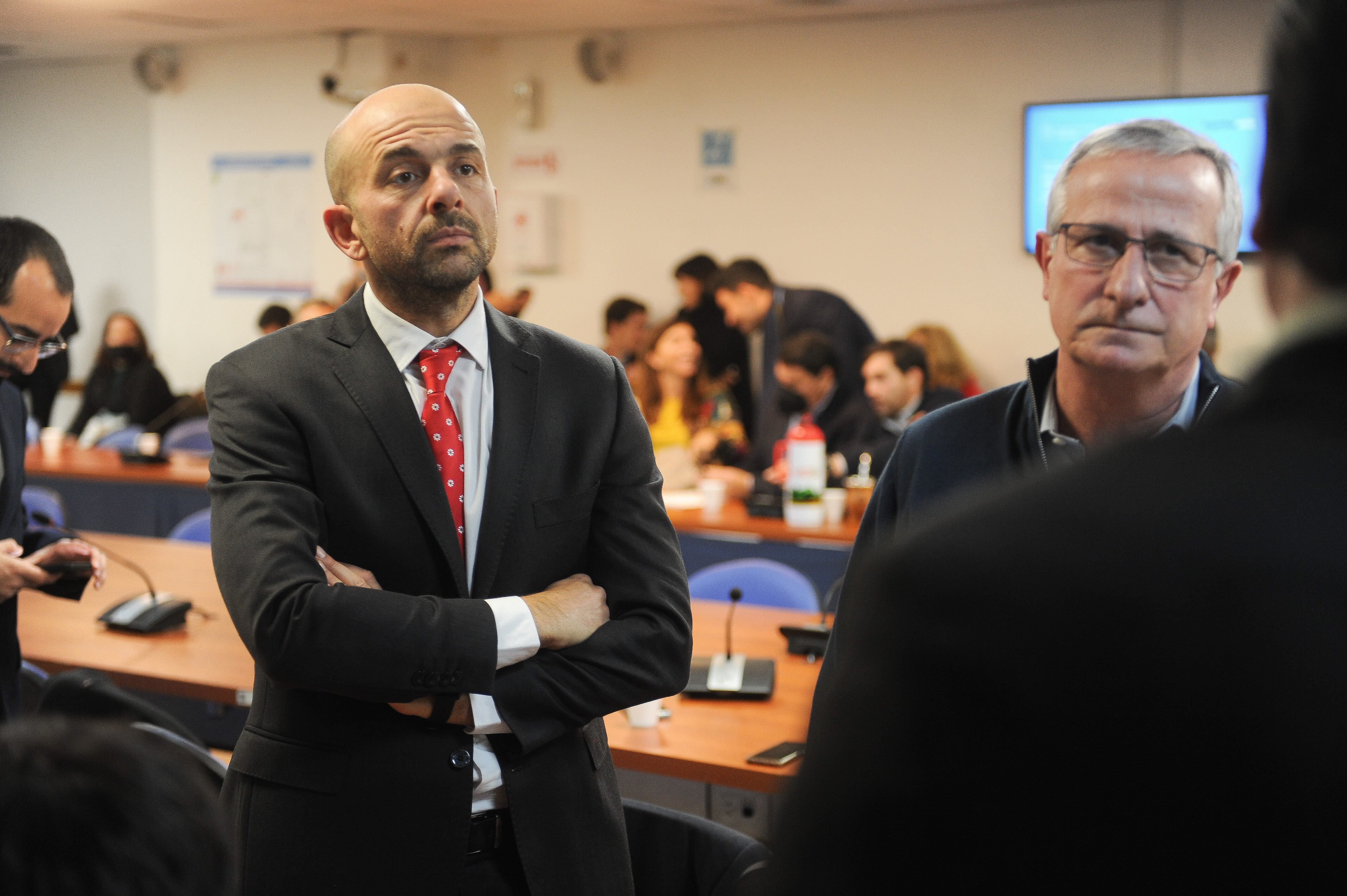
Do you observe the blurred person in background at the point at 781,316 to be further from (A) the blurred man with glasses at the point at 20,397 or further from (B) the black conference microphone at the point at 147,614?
(A) the blurred man with glasses at the point at 20,397

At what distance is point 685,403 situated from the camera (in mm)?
6559

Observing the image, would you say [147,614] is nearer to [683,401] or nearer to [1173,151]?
[1173,151]

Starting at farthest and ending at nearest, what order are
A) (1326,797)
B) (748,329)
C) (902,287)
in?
(902,287), (748,329), (1326,797)

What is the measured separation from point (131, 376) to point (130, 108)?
2.10 m

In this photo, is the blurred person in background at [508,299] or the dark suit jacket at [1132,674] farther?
the blurred person in background at [508,299]

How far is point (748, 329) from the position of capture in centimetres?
715

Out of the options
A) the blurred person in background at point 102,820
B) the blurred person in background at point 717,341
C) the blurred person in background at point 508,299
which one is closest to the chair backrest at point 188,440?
the blurred person in background at point 508,299

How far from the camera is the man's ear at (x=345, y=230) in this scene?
1.66 meters

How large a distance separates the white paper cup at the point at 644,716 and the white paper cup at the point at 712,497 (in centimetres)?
261

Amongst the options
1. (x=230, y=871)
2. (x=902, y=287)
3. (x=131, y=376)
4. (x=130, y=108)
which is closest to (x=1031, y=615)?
(x=230, y=871)

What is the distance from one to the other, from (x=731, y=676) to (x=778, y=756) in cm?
48

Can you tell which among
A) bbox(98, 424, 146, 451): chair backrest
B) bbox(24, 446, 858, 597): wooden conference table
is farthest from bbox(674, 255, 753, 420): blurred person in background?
bbox(98, 424, 146, 451): chair backrest

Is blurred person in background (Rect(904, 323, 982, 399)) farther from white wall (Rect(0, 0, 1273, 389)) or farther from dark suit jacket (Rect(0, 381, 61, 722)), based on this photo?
dark suit jacket (Rect(0, 381, 61, 722))

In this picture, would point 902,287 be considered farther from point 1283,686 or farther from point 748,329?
point 1283,686
